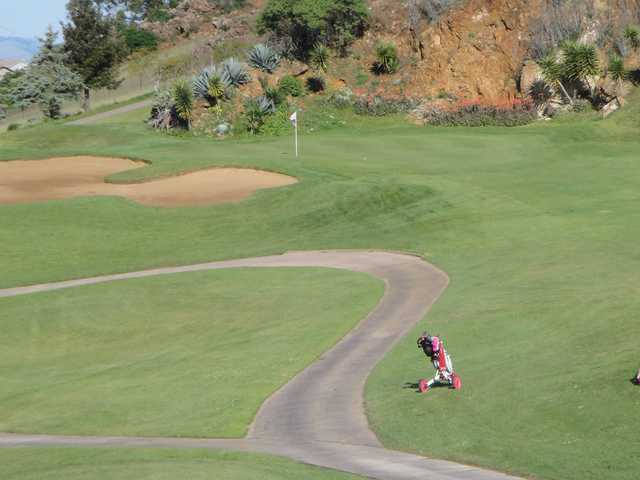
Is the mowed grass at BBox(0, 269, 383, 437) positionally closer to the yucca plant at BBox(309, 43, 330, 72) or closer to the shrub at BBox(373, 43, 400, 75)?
the yucca plant at BBox(309, 43, 330, 72)

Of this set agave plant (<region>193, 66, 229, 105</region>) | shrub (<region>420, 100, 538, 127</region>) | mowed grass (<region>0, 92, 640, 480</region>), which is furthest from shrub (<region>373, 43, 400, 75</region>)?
agave plant (<region>193, 66, 229, 105</region>)

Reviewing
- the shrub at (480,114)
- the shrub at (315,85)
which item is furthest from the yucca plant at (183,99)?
the shrub at (480,114)

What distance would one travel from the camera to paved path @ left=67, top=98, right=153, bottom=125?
3618 inches

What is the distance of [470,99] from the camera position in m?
86.4

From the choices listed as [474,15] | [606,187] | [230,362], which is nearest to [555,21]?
[474,15]

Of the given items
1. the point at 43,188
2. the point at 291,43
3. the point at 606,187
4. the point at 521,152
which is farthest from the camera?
A: the point at 291,43

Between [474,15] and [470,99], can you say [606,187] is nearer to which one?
[470,99]

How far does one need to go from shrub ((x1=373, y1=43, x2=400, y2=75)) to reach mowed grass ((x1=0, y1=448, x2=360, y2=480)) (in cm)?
7104

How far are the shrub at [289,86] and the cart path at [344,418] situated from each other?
47.1m

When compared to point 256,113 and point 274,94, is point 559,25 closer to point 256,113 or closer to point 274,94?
point 274,94

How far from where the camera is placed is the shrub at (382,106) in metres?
86.0

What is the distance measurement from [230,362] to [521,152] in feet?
137

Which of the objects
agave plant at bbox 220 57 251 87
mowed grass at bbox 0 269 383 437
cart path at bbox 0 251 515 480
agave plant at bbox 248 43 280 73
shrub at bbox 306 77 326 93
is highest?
agave plant at bbox 248 43 280 73

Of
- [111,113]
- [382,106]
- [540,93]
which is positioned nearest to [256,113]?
[382,106]
